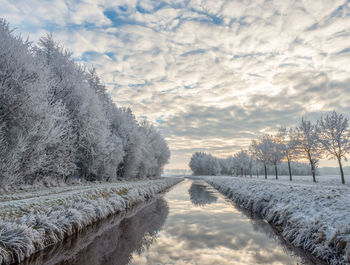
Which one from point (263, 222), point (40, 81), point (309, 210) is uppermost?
point (40, 81)

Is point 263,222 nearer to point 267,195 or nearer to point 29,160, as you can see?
point 267,195

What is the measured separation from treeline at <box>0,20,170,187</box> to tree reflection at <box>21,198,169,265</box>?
7608 millimetres

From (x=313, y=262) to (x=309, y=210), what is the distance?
273cm

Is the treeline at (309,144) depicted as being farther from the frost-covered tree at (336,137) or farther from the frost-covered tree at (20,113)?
the frost-covered tree at (20,113)

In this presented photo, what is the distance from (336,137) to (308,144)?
6.97m

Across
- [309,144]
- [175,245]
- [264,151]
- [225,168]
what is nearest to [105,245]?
[175,245]

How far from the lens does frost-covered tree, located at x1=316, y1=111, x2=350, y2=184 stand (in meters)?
29.0

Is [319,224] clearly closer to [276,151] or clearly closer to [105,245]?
[105,245]

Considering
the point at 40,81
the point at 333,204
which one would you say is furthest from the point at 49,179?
the point at 333,204

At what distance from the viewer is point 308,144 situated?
119ft

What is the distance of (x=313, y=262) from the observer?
4.95 metres

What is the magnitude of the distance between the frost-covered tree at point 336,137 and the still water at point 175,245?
88.1 feet

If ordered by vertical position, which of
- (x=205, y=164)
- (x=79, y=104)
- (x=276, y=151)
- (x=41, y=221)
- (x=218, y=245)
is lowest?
(x=218, y=245)

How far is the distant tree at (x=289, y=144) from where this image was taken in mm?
40578
